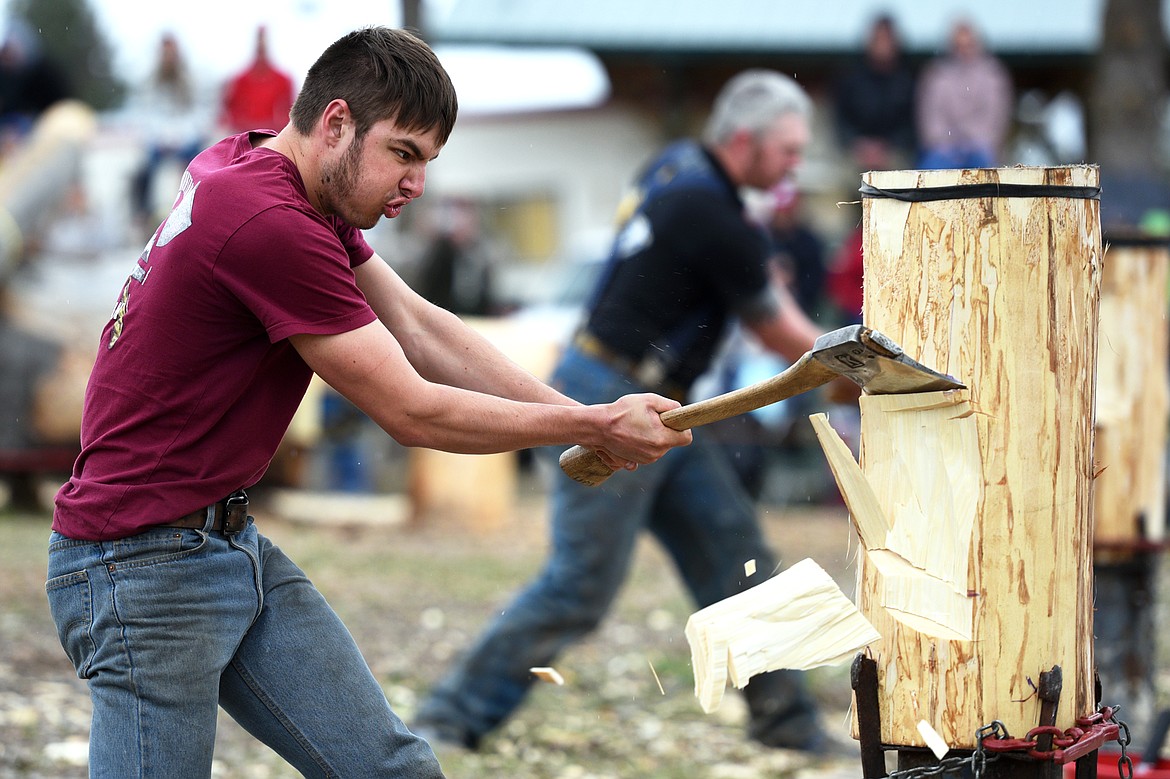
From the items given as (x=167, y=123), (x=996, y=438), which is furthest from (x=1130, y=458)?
(x=167, y=123)

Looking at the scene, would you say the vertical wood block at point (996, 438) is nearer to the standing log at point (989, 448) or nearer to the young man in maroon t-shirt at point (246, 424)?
the standing log at point (989, 448)

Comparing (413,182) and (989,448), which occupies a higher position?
(413,182)

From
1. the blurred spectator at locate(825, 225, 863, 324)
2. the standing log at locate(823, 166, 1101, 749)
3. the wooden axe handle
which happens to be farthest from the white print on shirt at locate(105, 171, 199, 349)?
the blurred spectator at locate(825, 225, 863, 324)

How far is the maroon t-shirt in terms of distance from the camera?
228 cm

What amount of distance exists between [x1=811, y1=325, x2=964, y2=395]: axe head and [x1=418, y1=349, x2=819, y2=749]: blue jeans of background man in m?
2.01

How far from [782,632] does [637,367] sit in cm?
214

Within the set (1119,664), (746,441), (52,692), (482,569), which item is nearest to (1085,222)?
(1119,664)

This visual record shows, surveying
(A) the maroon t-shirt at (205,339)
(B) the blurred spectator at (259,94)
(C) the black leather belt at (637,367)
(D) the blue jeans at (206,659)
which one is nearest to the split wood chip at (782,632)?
(D) the blue jeans at (206,659)

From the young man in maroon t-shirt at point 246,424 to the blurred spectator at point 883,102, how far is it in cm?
913

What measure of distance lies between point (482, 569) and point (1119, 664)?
3.95 meters

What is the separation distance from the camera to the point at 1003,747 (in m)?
2.32

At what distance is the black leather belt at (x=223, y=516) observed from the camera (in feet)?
7.86

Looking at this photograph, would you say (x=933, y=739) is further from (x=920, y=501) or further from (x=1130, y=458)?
(x=1130, y=458)

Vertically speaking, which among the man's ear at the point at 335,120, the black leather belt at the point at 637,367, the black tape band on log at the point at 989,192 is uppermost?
the man's ear at the point at 335,120
